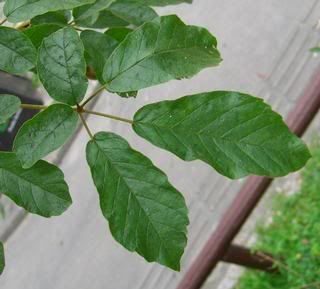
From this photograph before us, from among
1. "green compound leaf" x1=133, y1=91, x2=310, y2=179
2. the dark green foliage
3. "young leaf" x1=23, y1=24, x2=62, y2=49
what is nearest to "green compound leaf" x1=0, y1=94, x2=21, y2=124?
the dark green foliage

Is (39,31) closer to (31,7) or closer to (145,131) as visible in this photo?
(31,7)

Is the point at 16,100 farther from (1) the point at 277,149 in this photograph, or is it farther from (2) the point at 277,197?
(2) the point at 277,197

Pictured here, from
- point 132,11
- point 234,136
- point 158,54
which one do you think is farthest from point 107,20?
point 234,136

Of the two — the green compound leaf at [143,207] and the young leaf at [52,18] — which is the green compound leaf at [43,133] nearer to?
the green compound leaf at [143,207]

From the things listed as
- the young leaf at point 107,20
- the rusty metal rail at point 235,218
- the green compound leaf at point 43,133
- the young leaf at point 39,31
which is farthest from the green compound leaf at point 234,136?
the rusty metal rail at point 235,218

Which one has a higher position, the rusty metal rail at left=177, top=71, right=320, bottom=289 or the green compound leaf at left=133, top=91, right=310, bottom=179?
the green compound leaf at left=133, top=91, right=310, bottom=179

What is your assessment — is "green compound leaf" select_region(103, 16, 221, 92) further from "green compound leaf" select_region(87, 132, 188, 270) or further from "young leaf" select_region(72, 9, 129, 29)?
"young leaf" select_region(72, 9, 129, 29)
